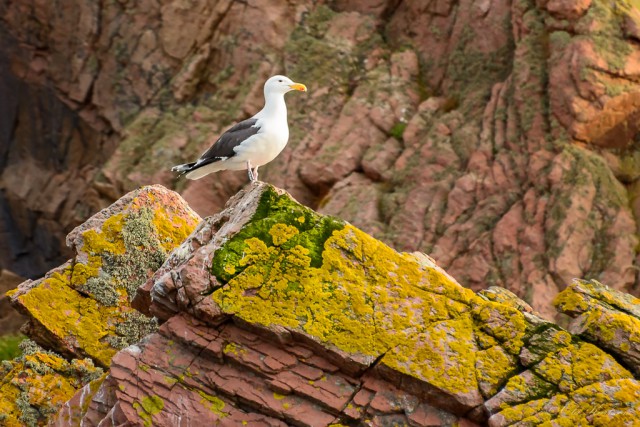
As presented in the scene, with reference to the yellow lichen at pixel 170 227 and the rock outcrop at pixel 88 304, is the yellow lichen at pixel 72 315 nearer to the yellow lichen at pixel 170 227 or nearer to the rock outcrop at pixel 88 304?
the rock outcrop at pixel 88 304

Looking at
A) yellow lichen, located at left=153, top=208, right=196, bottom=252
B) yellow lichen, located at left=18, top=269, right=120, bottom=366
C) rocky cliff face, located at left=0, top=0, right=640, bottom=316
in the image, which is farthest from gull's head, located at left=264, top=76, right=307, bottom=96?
rocky cliff face, located at left=0, top=0, right=640, bottom=316

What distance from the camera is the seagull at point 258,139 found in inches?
668

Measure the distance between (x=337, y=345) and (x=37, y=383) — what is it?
4.38 m

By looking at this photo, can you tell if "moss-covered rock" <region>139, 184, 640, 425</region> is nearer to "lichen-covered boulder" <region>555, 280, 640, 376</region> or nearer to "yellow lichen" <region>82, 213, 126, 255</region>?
"lichen-covered boulder" <region>555, 280, 640, 376</region>

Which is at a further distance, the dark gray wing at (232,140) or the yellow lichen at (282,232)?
the dark gray wing at (232,140)

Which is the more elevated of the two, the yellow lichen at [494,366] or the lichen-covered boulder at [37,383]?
the yellow lichen at [494,366]

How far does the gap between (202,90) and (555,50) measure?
1268cm

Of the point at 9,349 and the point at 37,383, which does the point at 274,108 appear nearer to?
the point at 9,349

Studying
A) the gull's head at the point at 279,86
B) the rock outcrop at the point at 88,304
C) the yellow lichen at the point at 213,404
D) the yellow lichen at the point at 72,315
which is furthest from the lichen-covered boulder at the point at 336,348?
Result: the gull's head at the point at 279,86

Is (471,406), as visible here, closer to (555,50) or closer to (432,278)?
(432,278)

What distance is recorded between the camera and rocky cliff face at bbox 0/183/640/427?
1160 centimetres

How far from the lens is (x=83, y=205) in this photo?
40.5 meters

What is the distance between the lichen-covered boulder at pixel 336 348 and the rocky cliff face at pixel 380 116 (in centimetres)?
1507

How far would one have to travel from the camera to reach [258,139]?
16922mm
